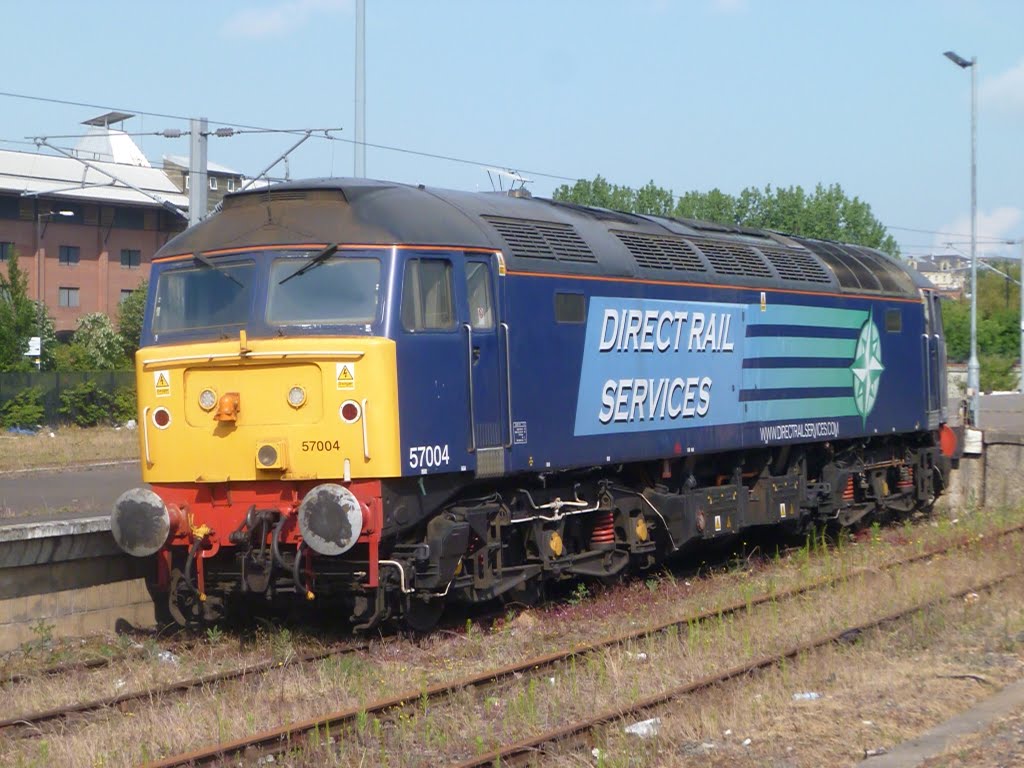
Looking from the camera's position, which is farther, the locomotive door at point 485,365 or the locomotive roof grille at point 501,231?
the locomotive door at point 485,365

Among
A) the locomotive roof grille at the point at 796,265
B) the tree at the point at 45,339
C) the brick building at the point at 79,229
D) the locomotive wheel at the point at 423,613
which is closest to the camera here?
the locomotive wheel at the point at 423,613

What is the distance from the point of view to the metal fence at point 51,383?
3728cm

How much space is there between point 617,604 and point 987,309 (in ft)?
248

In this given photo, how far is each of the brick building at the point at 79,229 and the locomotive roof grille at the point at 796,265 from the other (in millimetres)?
46787

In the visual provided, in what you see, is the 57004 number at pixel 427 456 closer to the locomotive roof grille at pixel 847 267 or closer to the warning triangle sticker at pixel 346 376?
the warning triangle sticker at pixel 346 376

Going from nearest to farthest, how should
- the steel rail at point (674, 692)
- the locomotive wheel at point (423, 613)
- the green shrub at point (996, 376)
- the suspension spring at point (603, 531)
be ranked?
the steel rail at point (674, 692) → the locomotive wheel at point (423, 613) → the suspension spring at point (603, 531) → the green shrub at point (996, 376)

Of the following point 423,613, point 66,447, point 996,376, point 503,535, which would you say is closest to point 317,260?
point 503,535

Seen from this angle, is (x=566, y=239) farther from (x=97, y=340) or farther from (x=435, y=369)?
(x=97, y=340)

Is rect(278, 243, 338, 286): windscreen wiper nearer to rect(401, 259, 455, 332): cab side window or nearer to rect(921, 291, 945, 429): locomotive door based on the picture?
rect(401, 259, 455, 332): cab side window

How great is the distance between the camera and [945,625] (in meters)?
11.2

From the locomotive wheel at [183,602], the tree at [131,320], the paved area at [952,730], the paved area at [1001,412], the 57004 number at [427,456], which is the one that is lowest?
the paved area at [952,730]

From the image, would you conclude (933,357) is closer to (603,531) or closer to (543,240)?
(603,531)

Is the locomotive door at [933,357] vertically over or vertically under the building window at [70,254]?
under

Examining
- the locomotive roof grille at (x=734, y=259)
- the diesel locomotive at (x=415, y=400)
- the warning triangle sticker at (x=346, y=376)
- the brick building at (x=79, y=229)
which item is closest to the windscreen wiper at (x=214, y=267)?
the diesel locomotive at (x=415, y=400)
